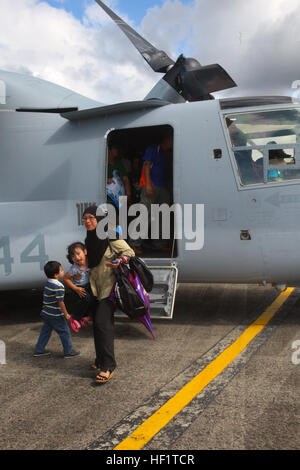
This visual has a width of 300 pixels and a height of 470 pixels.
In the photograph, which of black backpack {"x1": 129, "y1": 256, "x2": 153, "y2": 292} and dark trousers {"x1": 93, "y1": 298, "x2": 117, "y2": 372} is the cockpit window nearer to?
black backpack {"x1": 129, "y1": 256, "x2": 153, "y2": 292}

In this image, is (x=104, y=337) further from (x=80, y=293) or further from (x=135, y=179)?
(x=135, y=179)

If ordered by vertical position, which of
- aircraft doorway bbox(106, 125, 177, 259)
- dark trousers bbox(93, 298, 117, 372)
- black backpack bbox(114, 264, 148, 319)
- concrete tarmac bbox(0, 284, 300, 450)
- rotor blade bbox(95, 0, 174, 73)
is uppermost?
rotor blade bbox(95, 0, 174, 73)

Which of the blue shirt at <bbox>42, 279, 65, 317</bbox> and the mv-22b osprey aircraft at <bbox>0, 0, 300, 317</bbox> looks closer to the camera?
the blue shirt at <bbox>42, 279, 65, 317</bbox>

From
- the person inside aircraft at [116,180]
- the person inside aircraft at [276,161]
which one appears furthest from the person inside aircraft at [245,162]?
the person inside aircraft at [116,180]

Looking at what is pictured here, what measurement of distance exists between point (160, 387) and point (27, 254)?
10.6 ft

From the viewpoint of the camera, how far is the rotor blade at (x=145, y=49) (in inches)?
326

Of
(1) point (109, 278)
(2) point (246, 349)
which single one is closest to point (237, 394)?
(2) point (246, 349)

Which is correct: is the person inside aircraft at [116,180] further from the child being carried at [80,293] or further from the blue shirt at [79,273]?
the child being carried at [80,293]

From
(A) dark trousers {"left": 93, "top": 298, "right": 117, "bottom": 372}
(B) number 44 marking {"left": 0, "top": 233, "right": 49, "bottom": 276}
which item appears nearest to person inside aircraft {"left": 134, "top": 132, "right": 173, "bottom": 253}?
(B) number 44 marking {"left": 0, "top": 233, "right": 49, "bottom": 276}

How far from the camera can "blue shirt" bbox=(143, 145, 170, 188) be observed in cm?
695

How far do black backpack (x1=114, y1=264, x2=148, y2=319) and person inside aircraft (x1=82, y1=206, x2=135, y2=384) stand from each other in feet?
0.24

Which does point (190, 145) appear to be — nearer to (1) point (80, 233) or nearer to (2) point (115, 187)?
(2) point (115, 187)

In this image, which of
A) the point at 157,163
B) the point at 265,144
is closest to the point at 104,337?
the point at 265,144

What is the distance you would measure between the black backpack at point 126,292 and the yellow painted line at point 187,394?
95 cm
